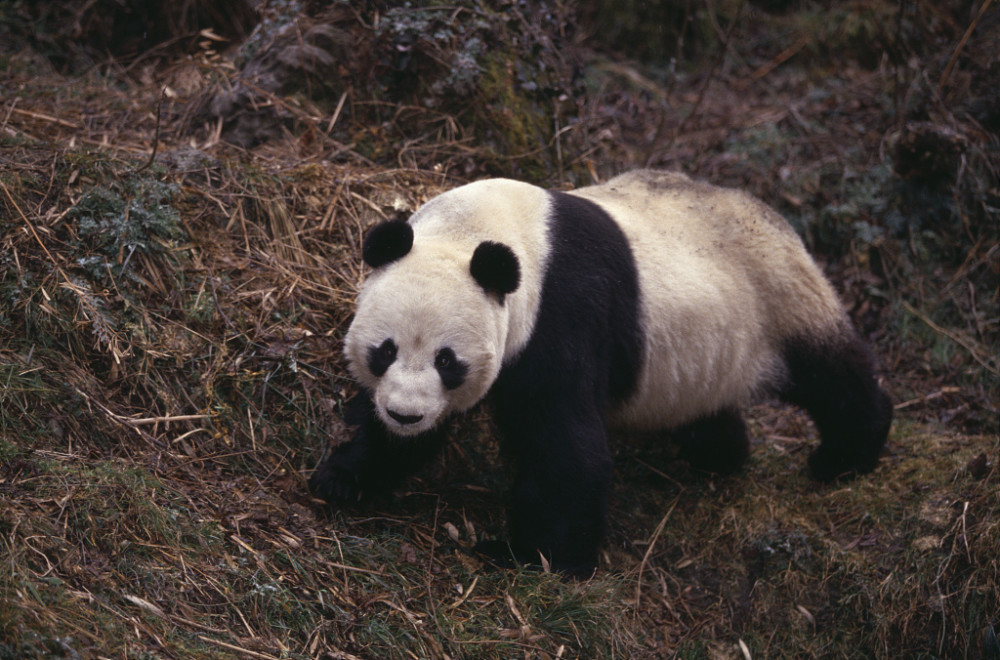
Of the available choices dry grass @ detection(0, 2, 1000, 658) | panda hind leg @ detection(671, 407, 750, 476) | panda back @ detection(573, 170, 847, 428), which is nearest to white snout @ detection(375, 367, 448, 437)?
dry grass @ detection(0, 2, 1000, 658)

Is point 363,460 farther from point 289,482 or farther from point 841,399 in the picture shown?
point 841,399

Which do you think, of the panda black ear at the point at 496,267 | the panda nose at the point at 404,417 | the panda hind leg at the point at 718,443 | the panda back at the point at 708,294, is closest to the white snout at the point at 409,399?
the panda nose at the point at 404,417

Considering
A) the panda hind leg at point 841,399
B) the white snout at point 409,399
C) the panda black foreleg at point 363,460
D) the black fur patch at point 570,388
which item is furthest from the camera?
the panda hind leg at point 841,399

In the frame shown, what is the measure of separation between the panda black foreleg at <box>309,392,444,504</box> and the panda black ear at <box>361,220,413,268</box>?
2.57ft

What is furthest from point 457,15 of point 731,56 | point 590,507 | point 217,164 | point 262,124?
point 731,56

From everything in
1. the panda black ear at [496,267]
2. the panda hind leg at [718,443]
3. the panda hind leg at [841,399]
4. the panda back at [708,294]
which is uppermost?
the panda black ear at [496,267]

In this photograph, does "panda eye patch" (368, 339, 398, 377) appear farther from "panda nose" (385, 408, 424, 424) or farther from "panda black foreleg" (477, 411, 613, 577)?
"panda black foreleg" (477, 411, 613, 577)

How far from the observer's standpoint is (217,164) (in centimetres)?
546

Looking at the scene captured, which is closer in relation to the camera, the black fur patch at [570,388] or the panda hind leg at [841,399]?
the black fur patch at [570,388]

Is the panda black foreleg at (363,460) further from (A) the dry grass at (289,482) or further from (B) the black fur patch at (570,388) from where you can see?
(B) the black fur patch at (570,388)

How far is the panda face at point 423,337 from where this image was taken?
3.79 m

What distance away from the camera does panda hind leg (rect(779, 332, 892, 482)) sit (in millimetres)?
5320

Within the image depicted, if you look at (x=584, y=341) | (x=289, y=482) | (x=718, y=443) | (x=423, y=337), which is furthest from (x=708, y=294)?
(x=289, y=482)

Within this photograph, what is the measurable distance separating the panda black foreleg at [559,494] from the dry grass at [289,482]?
0.17 meters
